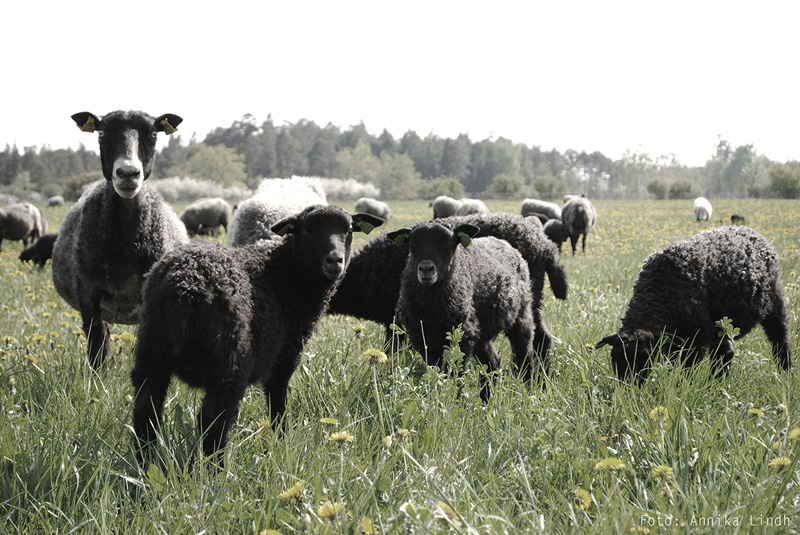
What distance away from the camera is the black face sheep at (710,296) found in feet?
15.1

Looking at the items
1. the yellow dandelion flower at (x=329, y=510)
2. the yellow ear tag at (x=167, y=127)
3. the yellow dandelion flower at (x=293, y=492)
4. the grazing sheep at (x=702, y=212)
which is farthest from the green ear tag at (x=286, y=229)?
the grazing sheep at (x=702, y=212)

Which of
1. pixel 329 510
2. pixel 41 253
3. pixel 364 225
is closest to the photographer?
pixel 329 510

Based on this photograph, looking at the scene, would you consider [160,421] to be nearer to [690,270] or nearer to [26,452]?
[26,452]

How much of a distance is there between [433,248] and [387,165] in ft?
295

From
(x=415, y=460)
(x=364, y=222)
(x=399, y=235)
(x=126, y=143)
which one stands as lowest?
(x=415, y=460)

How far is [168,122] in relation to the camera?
15.6 ft

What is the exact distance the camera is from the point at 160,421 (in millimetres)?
2869

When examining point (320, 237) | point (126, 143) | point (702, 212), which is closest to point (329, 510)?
point (320, 237)

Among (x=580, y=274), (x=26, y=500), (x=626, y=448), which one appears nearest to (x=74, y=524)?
(x=26, y=500)

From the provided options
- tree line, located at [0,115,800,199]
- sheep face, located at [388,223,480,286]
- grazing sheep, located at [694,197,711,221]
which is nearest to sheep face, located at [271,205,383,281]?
sheep face, located at [388,223,480,286]

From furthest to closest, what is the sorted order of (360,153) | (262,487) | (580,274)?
(360,153) → (580,274) → (262,487)

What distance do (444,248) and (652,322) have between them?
1.70m

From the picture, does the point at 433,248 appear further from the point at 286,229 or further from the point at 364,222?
the point at 286,229

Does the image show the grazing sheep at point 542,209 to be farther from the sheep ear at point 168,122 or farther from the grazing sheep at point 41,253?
the sheep ear at point 168,122
